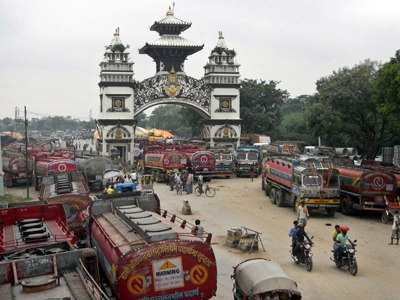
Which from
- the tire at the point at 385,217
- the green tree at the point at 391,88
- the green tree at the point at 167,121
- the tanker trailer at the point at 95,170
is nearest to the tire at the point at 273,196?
the tire at the point at 385,217

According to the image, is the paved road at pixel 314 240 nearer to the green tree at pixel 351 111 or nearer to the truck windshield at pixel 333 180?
the truck windshield at pixel 333 180

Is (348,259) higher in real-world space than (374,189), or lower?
lower

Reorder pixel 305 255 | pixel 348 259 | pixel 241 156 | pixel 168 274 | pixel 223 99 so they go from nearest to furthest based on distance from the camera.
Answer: pixel 168 274
pixel 348 259
pixel 305 255
pixel 241 156
pixel 223 99

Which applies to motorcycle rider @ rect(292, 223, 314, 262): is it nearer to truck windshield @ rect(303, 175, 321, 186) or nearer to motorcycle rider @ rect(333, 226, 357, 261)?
motorcycle rider @ rect(333, 226, 357, 261)

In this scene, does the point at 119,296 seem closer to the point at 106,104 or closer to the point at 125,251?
the point at 125,251

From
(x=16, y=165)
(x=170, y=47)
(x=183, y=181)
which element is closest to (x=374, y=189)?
(x=183, y=181)

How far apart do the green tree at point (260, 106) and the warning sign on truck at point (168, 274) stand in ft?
174

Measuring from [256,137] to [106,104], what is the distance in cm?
1952

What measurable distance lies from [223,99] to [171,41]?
9.34 m

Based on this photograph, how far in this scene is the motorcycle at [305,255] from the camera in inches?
599

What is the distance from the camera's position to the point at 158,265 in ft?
32.4

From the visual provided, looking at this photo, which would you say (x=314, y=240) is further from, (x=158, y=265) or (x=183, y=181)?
(x=183, y=181)

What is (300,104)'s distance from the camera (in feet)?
399

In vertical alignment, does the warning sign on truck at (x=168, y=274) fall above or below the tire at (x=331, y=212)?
above
